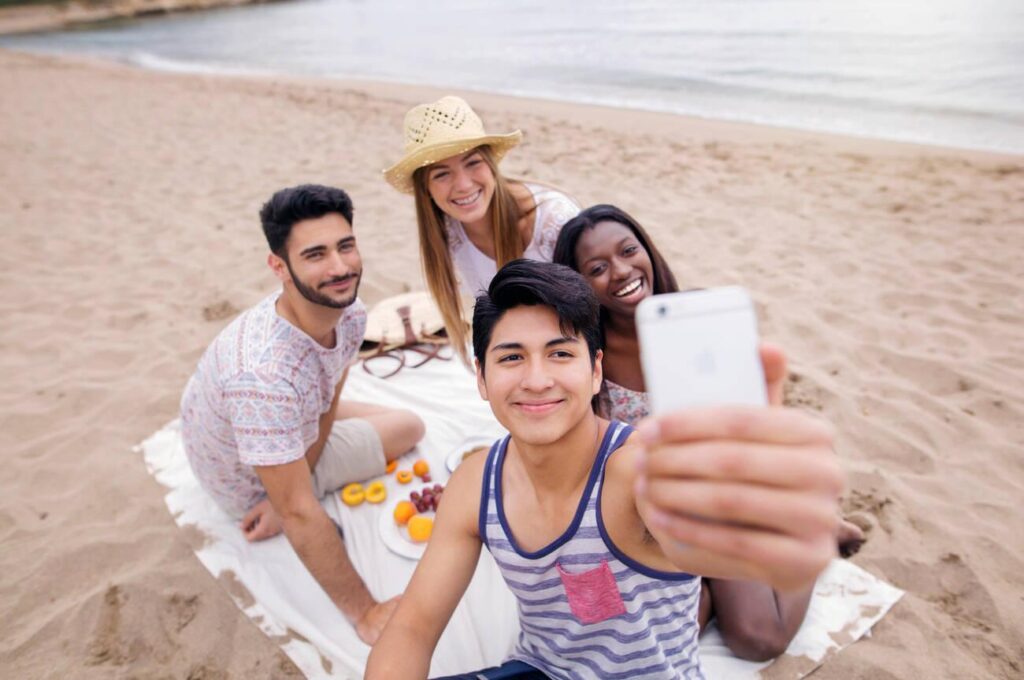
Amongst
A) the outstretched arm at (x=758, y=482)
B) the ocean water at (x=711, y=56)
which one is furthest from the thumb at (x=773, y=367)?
the ocean water at (x=711, y=56)

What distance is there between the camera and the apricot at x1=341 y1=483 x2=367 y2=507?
2934mm

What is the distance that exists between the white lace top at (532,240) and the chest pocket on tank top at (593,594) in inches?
66.1

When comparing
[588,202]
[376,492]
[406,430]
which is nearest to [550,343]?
[376,492]

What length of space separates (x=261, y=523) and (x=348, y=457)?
504 millimetres

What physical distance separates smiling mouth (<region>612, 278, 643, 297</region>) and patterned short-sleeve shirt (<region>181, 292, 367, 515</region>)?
1.27 metres

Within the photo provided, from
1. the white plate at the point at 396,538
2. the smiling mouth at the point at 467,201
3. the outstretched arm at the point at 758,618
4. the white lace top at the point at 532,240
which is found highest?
the smiling mouth at the point at 467,201

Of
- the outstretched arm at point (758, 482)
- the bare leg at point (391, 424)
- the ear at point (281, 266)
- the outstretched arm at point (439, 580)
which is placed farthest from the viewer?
the bare leg at point (391, 424)

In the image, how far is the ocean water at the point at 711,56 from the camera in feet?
30.7

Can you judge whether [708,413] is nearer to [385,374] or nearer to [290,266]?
[290,266]

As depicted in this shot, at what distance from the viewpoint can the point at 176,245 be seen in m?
5.80

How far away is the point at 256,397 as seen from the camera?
2.20 m

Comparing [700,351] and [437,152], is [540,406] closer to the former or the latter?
[700,351]

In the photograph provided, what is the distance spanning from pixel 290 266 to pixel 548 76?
1341 cm

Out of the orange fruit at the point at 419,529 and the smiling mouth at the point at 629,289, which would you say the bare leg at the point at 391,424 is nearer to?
the orange fruit at the point at 419,529
